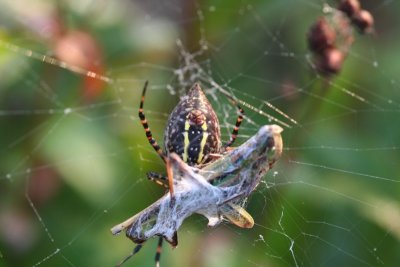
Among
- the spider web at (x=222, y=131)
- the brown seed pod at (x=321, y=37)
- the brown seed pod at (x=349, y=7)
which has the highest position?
the brown seed pod at (x=349, y=7)

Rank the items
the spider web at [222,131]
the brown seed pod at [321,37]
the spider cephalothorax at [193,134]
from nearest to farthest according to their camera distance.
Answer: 1. the spider cephalothorax at [193,134]
2. the spider web at [222,131]
3. the brown seed pod at [321,37]

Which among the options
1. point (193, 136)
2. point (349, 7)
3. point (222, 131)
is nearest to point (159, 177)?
point (193, 136)

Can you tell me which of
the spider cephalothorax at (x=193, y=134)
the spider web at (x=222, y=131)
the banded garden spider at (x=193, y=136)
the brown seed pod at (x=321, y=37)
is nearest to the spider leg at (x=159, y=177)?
the banded garden spider at (x=193, y=136)

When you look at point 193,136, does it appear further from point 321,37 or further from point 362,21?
point 362,21

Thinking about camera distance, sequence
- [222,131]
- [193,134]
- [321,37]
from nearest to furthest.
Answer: [193,134], [321,37], [222,131]

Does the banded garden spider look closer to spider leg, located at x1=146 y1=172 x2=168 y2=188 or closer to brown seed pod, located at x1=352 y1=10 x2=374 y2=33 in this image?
spider leg, located at x1=146 y1=172 x2=168 y2=188

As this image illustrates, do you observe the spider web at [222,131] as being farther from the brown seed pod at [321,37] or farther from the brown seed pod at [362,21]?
the brown seed pod at [362,21]

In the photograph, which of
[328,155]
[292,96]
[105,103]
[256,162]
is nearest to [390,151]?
[328,155]
